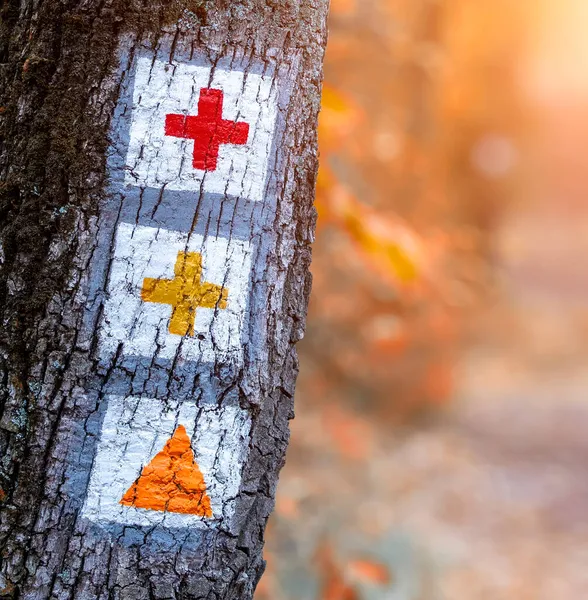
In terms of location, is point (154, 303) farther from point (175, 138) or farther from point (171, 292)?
point (175, 138)

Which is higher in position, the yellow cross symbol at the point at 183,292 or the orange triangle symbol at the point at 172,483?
the yellow cross symbol at the point at 183,292

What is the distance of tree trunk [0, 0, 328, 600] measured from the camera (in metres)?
1.18

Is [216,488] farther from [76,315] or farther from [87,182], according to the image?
[87,182]

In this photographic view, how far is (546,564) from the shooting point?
4.48m

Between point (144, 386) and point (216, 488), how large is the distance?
0.70 ft

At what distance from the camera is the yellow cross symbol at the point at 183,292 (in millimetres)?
1177

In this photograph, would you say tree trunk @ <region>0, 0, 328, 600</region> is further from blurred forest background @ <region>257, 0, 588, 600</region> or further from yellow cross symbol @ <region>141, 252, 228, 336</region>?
blurred forest background @ <region>257, 0, 588, 600</region>

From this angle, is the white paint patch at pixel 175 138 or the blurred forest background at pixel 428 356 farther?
the blurred forest background at pixel 428 356

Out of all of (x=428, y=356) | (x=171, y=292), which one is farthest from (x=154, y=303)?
(x=428, y=356)

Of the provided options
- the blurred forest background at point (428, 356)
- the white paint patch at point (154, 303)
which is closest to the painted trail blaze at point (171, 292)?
the white paint patch at point (154, 303)

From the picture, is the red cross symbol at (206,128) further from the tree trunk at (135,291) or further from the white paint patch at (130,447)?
the white paint patch at (130,447)

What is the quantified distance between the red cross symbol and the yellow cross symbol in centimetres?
16

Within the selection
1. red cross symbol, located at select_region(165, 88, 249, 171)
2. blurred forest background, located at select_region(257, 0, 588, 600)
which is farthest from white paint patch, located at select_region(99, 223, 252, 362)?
blurred forest background, located at select_region(257, 0, 588, 600)

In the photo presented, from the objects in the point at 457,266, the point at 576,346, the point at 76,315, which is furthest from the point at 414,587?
the point at 576,346
